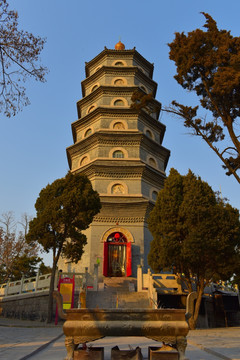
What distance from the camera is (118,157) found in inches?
820

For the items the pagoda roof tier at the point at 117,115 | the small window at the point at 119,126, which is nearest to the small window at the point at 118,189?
the small window at the point at 119,126

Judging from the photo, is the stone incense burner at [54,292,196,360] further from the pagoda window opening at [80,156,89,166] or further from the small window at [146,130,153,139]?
the small window at [146,130,153,139]

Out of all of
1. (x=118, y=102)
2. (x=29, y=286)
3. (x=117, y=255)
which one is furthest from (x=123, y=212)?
(x=118, y=102)

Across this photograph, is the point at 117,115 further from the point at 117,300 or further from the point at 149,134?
the point at 117,300

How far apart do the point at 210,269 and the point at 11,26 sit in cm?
1089

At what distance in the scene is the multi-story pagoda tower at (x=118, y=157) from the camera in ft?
58.7

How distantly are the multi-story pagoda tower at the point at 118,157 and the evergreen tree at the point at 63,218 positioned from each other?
3789 millimetres

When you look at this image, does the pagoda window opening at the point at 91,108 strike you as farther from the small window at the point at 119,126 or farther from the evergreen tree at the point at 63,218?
the evergreen tree at the point at 63,218

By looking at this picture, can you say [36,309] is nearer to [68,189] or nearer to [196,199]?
[68,189]

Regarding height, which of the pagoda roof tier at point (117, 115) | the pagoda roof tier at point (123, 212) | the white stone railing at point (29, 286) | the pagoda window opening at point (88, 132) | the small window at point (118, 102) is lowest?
the white stone railing at point (29, 286)

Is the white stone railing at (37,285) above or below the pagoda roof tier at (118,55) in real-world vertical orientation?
below

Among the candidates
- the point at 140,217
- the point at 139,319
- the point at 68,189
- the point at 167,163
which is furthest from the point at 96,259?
the point at 139,319

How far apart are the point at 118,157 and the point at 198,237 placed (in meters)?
10.4

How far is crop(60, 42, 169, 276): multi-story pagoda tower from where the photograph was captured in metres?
17.9
